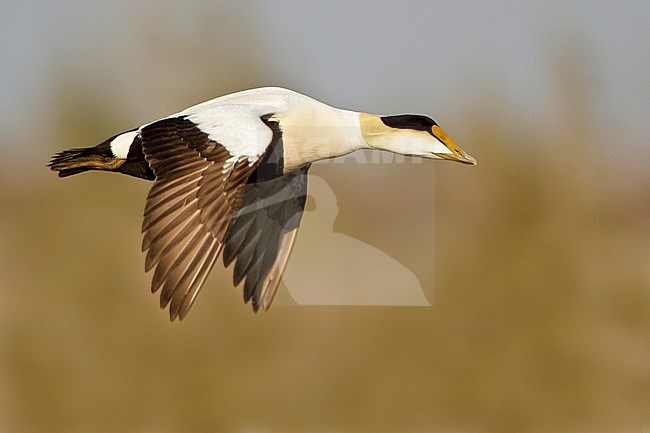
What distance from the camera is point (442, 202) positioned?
15.6m

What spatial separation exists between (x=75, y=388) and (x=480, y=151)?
220 inches

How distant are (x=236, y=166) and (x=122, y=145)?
3.22 feet

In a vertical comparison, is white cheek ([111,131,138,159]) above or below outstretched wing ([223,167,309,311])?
above

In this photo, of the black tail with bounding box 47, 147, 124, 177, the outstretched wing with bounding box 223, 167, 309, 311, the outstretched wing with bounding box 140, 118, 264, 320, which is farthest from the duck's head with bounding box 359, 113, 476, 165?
the black tail with bounding box 47, 147, 124, 177

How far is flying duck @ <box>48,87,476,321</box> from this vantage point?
5.43 meters

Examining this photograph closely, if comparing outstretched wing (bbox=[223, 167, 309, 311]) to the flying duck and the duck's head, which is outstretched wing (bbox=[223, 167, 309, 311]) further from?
the duck's head

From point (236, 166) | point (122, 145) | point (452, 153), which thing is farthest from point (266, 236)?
point (236, 166)

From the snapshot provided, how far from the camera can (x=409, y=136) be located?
6512 mm

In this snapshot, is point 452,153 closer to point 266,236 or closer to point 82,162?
point 266,236

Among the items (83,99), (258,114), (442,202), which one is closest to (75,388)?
(83,99)

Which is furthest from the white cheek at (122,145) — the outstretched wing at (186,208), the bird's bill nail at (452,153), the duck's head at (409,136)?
the bird's bill nail at (452,153)

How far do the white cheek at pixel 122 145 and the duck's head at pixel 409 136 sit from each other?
45.8 inches

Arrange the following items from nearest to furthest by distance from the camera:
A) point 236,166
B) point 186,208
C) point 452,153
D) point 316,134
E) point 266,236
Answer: point 186,208 → point 236,166 → point 316,134 → point 452,153 → point 266,236

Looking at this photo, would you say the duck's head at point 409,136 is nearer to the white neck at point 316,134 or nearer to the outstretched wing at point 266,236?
the white neck at point 316,134
